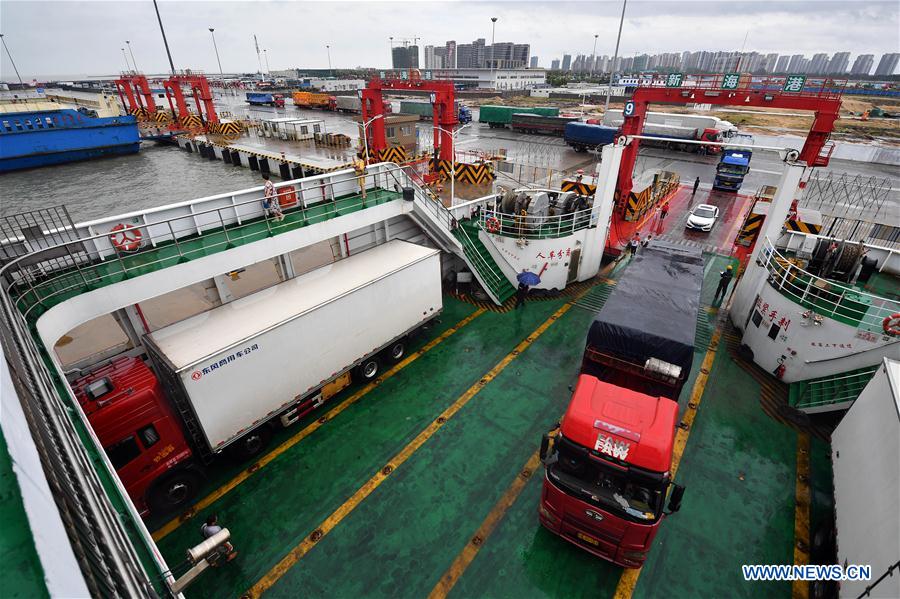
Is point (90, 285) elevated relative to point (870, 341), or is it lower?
elevated

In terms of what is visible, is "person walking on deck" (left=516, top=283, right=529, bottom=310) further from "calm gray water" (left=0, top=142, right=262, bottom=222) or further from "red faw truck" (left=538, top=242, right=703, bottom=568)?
"calm gray water" (left=0, top=142, right=262, bottom=222)

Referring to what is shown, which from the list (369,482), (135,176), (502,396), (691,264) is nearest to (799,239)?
(691,264)

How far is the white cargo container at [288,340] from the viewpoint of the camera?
8406 mm

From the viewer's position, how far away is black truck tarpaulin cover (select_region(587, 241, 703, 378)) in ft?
30.5

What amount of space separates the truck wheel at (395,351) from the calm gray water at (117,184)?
2658cm

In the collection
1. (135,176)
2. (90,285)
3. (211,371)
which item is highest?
(90,285)

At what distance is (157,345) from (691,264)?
48.4 feet

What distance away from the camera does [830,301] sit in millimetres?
10805

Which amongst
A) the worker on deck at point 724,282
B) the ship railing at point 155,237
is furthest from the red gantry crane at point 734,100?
the ship railing at point 155,237

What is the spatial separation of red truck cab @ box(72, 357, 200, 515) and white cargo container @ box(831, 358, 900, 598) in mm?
11827

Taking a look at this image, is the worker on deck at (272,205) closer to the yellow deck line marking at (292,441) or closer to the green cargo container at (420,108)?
the yellow deck line marking at (292,441)

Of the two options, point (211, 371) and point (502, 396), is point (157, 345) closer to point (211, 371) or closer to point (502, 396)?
point (211, 371)

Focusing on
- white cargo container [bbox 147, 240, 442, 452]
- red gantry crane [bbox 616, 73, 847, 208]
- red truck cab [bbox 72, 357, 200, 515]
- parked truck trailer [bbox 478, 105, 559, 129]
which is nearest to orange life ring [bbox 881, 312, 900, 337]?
red gantry crane [bbox 616, 73, 847, 208]

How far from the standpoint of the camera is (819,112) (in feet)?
48.0
